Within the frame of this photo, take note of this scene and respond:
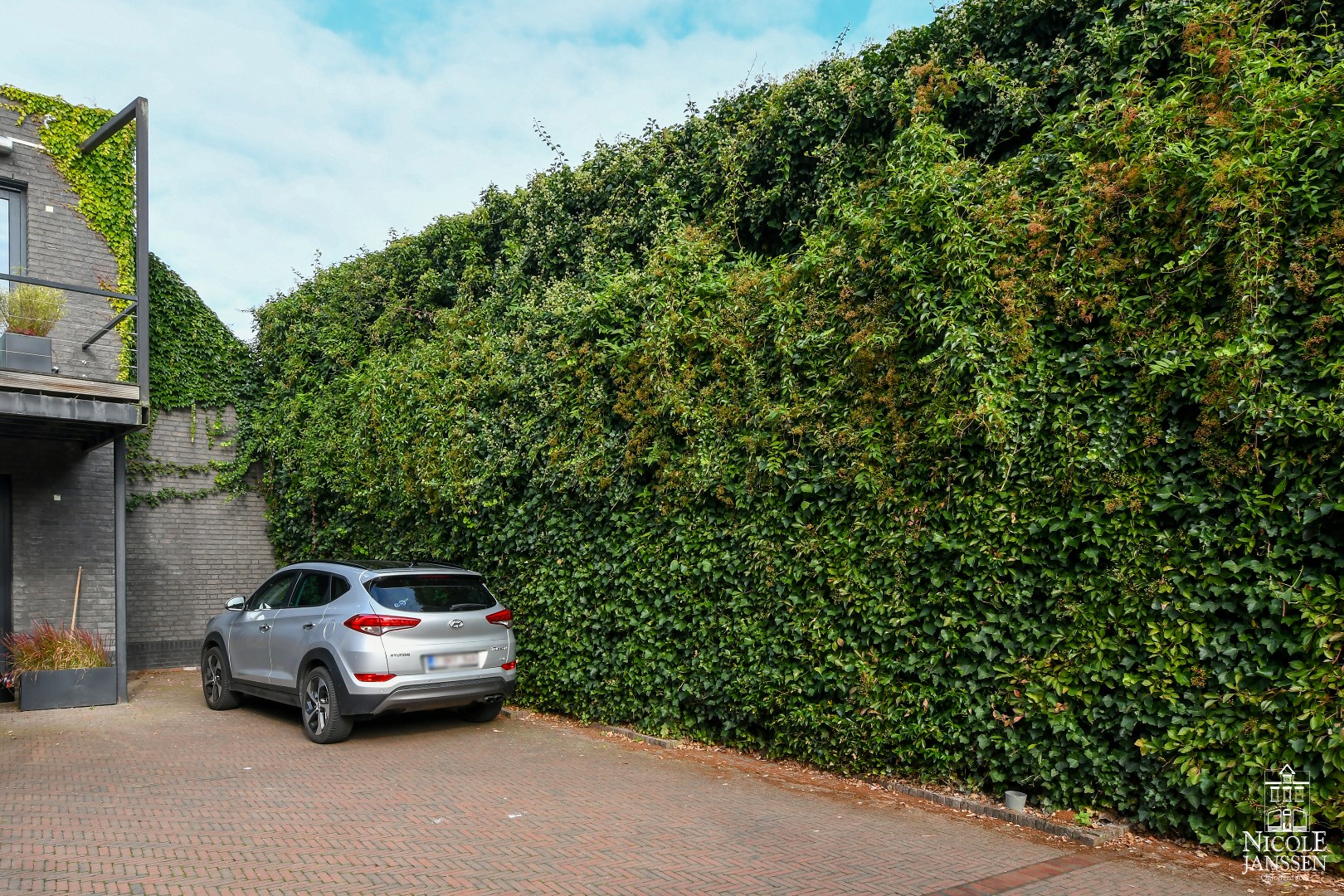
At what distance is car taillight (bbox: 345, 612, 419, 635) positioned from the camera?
27.1 feet

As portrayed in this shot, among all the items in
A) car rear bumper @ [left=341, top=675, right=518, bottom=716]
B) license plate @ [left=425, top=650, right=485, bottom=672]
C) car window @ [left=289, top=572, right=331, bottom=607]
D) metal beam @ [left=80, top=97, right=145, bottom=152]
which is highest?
metal beam @ [left=80, top=97, right=145, bottom=152]

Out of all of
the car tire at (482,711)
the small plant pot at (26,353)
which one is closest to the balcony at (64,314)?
the small plant pot at (26,353)

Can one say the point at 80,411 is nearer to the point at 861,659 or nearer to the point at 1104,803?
the point at 861,659

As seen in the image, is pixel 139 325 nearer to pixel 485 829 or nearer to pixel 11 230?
pixel 11 230

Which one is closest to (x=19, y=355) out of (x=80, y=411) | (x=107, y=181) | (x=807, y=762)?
(x=80, y=411)

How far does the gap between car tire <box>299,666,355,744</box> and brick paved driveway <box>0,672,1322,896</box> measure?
13cm

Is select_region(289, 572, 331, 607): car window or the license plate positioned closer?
the license plate

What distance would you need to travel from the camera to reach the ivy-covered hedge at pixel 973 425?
5289 millimetres

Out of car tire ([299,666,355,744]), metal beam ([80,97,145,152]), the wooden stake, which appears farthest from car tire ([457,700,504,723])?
metal beam ([80,97,145,152])

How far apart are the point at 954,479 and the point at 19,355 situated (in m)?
11.2

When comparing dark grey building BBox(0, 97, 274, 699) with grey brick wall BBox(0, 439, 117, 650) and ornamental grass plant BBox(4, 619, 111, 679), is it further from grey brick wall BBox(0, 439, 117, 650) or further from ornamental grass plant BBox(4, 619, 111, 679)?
ornamental grass plant BBox(4, 619, 111, 679)

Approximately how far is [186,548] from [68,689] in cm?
455

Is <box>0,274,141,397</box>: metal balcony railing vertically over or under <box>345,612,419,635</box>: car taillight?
over

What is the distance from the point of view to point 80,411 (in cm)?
1002
